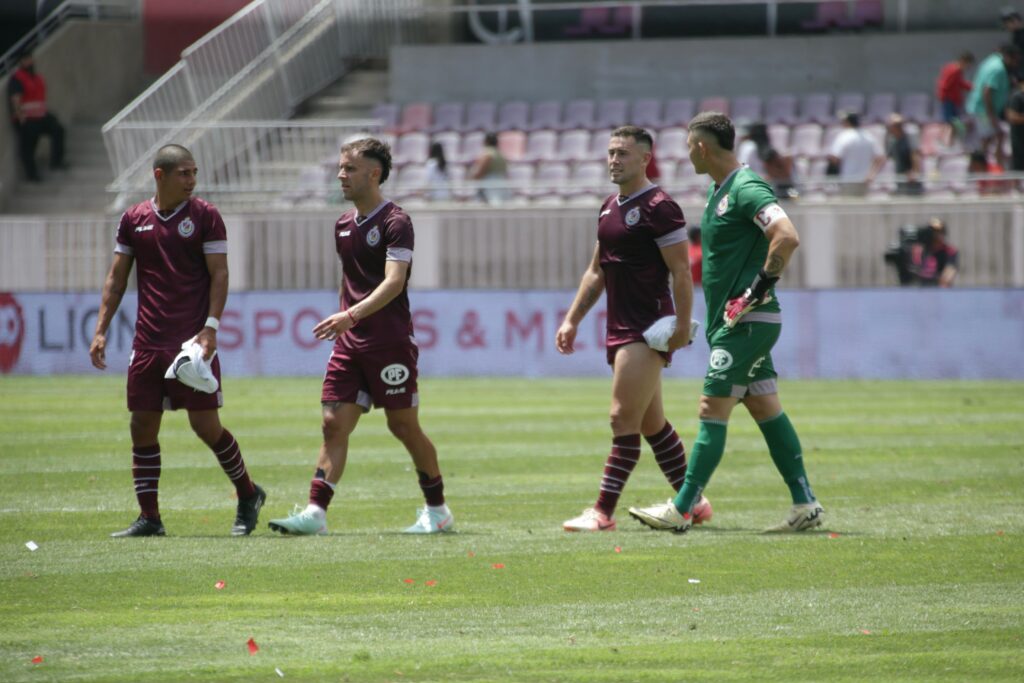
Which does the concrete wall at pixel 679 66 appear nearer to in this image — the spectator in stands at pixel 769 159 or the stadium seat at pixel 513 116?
the stadium seat at pixel 513 116

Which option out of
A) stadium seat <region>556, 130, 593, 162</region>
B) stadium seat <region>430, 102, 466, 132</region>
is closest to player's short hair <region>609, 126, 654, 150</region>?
stadium seat <region>556, 130, 593, 162</region>

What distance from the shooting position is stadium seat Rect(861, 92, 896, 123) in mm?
29266

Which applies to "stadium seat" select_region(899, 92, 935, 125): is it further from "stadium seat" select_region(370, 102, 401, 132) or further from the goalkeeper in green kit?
the goalkeeper in green kit

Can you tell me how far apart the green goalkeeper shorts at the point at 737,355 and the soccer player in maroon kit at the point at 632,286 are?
29 centimetres

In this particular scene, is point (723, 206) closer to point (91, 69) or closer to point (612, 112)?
point (612, 112)

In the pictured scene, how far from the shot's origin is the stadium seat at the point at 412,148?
2929 centimetres

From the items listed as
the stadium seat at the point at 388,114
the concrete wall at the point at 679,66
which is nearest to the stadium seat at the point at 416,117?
the stadium seat at the point at 388,114

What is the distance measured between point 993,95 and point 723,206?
60.6 feet

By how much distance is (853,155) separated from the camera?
83.1 feet

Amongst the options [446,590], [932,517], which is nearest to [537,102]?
[932,517]

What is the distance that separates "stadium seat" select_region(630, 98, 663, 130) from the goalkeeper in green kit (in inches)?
852

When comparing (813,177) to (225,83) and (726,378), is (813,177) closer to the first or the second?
(225,83)

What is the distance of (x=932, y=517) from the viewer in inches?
363

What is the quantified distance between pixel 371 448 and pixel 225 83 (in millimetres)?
18080
